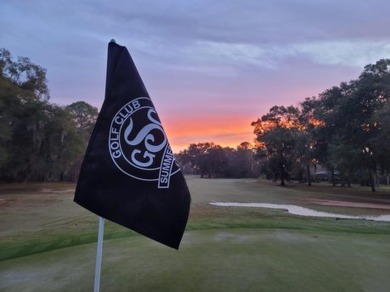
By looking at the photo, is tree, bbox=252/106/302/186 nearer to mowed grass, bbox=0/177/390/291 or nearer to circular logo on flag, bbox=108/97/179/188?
mowed grass, bbox=0/177/390/291

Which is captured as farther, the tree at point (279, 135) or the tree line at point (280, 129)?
the tree at point (279, 135)

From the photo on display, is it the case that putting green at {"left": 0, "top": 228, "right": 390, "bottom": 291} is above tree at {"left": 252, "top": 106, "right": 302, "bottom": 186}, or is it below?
below

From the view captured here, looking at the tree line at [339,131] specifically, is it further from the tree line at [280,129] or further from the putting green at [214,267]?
the putting green at [214,267]

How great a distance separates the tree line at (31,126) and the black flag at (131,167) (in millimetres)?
30260

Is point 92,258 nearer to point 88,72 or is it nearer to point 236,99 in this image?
point 88,72

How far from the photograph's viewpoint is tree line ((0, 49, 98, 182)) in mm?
32594

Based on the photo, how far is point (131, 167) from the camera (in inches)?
113

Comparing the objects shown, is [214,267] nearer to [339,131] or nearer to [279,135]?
[339,131]

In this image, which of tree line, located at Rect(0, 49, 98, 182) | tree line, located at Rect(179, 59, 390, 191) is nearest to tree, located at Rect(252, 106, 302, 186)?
tree line, located at Rect(179, 59, 390, 191)

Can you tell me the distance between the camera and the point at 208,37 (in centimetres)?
1495

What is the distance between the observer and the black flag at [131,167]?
9.22 ft

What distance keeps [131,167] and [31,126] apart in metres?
35.1

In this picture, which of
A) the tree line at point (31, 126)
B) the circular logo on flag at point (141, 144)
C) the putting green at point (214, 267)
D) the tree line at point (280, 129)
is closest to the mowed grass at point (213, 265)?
the putting green at point (214, 267)

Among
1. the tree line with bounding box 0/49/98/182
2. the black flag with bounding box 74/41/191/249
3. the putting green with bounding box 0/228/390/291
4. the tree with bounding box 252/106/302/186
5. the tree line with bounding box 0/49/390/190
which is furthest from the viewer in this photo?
the tree with bounding box 252/106/302/186
